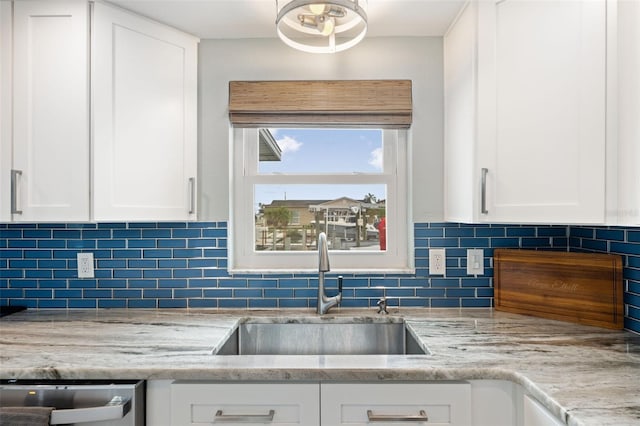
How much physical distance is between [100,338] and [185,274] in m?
0.51

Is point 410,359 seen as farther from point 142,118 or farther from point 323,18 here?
point 142,118

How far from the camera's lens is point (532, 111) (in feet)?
4.69

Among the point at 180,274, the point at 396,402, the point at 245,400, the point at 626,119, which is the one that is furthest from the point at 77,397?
the point at 626,119

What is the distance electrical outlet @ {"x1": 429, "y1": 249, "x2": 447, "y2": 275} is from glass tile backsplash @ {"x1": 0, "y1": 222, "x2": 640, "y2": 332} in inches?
0.9

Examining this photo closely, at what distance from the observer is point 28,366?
121 cm

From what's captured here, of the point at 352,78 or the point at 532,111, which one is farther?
the point at 352,78

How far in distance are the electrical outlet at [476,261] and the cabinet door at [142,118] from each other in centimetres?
130

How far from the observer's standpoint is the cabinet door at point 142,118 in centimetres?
157

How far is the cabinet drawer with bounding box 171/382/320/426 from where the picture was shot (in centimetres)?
122

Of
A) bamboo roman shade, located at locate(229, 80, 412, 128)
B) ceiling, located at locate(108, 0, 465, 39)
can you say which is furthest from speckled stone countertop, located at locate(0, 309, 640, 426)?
ceiling, located at locate(108, 0, 465, 39)

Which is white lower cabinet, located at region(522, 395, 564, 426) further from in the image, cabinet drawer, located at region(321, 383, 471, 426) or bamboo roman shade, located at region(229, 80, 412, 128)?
bamboo roman shade, located at region(229, 80, 412, 128)

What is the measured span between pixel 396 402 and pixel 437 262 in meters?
0.85

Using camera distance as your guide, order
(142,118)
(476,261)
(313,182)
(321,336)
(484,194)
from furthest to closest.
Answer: (313,182), (476,261), (321,336), (142,118), (484,194)

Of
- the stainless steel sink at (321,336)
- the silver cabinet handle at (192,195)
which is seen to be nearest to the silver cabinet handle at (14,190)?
the silver cabinet handle at (192,195)
